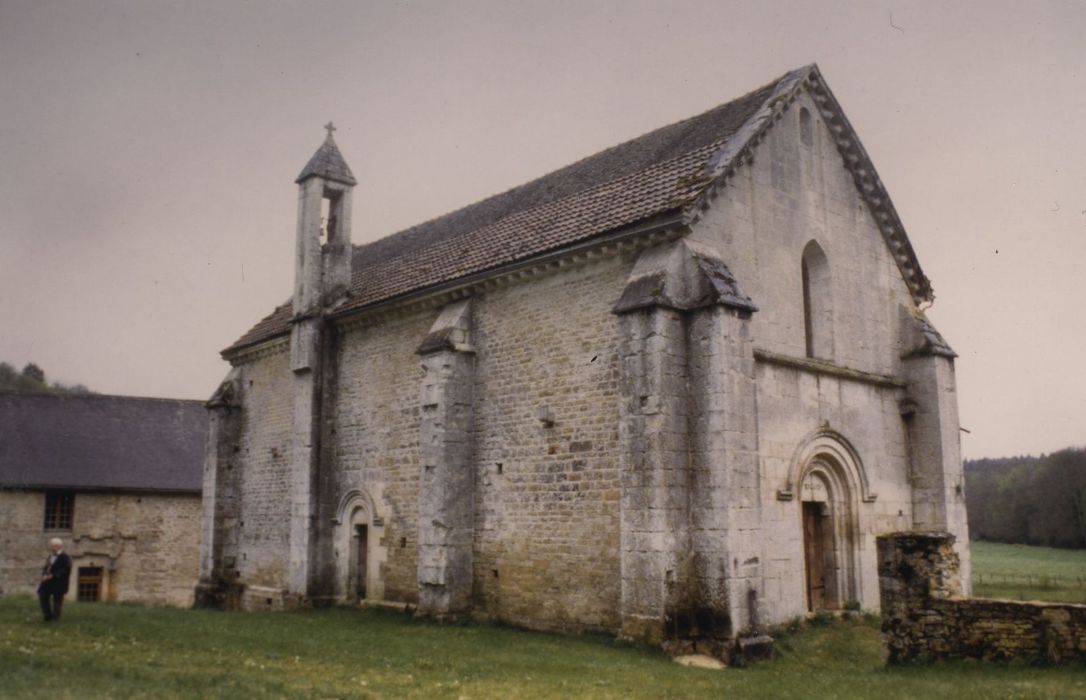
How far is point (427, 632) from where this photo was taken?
15000mm

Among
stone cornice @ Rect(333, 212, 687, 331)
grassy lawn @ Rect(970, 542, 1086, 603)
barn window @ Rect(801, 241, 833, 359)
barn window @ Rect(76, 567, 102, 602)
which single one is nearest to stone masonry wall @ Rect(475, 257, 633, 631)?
stone cornice @ Rect(333, 212, 687, 331)

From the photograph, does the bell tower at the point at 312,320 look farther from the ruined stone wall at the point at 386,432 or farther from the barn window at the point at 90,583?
the barn window at the point at 90,583

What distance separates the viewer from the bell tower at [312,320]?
20594 millimetres

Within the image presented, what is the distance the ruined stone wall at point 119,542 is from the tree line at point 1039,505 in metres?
35.2

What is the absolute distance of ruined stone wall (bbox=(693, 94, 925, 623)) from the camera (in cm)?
1457

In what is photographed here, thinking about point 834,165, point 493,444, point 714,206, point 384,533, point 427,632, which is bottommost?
point 427,632

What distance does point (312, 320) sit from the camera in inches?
846

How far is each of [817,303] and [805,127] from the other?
3308mm

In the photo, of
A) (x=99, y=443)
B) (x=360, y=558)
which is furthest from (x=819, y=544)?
(x=99, y=443)

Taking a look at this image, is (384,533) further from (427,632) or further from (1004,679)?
(1004,679)

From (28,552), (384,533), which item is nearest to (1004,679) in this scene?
(384,533)

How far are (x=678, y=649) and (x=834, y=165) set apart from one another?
32.1 feet

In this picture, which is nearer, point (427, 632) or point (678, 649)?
point (678, 649)

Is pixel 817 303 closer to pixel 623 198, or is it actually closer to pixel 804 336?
pixel 804 336
